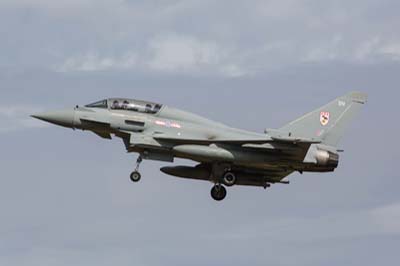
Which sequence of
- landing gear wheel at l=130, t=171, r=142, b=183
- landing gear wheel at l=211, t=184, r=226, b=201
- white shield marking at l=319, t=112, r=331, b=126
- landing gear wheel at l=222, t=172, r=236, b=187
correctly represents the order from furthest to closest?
white shield marking at l=319, t=112, r=331, b=126
landing gear wheel at l=211, t=184, r=226, b=201
landing gear wheel at l=222, t=172, r=236, b=187
landing gear wheel at l=130, t=171, r=142, b=183

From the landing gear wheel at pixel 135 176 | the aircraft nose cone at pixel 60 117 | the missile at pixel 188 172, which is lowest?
the landing gear wheel at pixel 135 176

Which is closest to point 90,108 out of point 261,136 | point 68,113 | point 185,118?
point 68,113

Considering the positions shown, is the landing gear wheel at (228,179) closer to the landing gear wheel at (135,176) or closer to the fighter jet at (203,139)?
the fighter jet at (203,139)

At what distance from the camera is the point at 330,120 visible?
4434 cm

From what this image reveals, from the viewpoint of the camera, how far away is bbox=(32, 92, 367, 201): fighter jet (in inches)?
1628

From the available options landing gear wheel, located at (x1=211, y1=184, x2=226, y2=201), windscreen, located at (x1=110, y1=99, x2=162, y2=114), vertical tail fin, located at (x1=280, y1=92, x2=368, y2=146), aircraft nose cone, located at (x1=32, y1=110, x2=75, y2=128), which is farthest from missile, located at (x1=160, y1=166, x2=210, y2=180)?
aircraft nose cone, located at (x1=32, y1=110, x2=75, y2=128)

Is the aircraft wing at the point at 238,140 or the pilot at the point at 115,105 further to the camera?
the pilot at the point at 115,105

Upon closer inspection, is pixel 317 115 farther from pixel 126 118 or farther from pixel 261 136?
pixel 126 118

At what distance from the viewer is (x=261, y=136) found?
139 ft

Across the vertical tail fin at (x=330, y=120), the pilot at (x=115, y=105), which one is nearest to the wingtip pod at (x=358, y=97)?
the vertical tail fin at (x=330, y=120)

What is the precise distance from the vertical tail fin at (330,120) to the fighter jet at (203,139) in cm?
4

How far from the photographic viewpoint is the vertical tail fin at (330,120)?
4394 centimetres

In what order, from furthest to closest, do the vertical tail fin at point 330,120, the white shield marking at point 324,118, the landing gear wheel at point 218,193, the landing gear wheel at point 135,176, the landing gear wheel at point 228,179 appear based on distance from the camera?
the white shield marking at point 324,118 → the landing gear wheel at point 218,193 → the vertical tail fin at point 330,120 → the landing gear wheel at point 228,179 → the landing gear wheel at point 135,176

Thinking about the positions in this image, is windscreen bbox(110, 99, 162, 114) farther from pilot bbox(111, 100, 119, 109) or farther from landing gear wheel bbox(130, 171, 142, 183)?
landing gear wheel bbox(130, 171, 142, 183)
